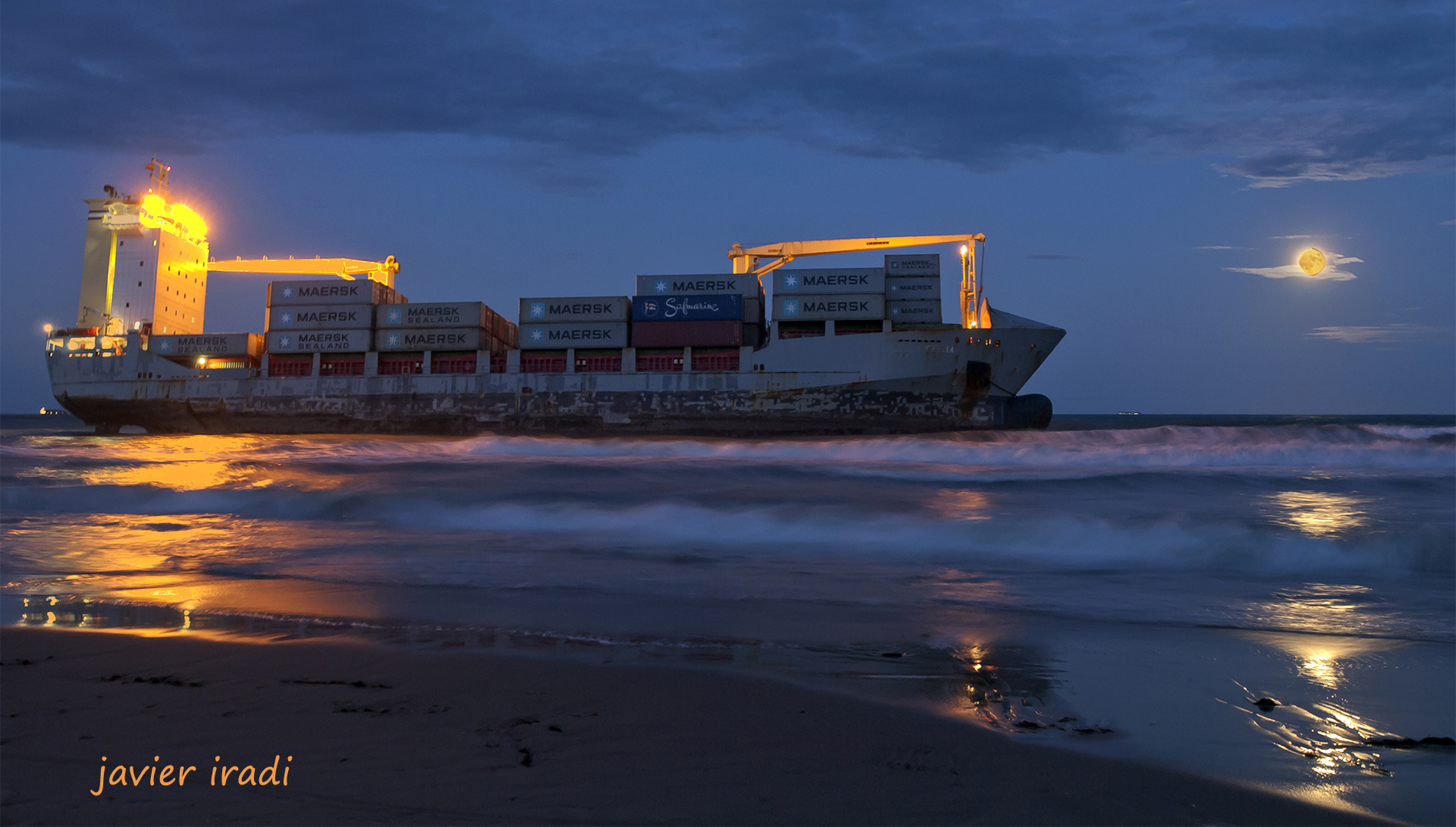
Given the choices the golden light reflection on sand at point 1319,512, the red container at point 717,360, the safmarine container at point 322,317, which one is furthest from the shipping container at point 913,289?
the safmarine container at point 322,317

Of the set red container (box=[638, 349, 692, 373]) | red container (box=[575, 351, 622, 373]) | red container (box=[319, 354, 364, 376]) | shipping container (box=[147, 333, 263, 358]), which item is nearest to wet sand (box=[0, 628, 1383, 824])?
red container (box=[638, 349, 692, 373])

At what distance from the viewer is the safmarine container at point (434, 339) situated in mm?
34500

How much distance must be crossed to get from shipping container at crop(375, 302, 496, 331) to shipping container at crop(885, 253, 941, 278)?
19472mm

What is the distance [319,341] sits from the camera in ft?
116

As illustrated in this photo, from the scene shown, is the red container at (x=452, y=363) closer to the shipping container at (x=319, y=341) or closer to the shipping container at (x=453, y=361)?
the shipping container at (x=453, y=361)

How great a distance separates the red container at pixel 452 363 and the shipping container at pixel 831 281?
15136 mm

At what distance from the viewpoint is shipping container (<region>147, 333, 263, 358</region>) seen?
3653cm

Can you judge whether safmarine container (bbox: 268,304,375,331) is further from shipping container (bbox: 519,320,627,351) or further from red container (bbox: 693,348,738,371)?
red container (bbox: 693,348,738,371)

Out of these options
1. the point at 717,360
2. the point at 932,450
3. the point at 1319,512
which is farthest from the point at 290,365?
the point at 1319,512

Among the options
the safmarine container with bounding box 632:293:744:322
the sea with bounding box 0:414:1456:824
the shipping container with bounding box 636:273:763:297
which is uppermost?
the shipping container with bounding box 636:273:763:297

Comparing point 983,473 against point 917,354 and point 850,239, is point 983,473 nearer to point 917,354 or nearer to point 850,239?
point 917,354

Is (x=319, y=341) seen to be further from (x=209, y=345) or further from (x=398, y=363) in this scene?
(x=209, y=345)

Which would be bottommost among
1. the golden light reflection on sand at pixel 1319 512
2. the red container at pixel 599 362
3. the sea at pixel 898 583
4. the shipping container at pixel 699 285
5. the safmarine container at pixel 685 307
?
the sea at pixel 898 583

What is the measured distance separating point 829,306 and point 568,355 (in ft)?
40.6
